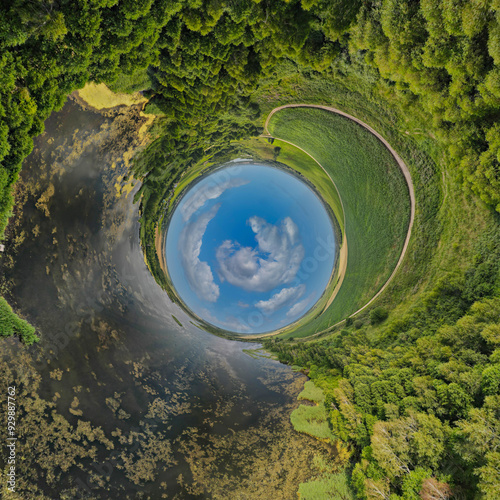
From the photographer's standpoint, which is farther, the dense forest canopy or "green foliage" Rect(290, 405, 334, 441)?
"green foliage" Rect(290, 405, 334, 441)

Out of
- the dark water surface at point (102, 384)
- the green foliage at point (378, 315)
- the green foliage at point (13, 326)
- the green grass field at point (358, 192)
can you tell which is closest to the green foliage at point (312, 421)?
the dark water surface at point (102, 384)

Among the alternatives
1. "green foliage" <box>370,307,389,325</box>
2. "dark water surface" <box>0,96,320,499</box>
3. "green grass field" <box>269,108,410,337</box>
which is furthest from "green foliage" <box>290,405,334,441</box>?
"green grass field" <box>269,108,410,337</box>

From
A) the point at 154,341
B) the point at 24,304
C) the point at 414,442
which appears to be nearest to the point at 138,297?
the point at 154,341

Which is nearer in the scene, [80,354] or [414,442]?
[414,442]

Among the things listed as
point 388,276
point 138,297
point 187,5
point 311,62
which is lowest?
point 138,297

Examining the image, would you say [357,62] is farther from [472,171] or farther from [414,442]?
[414,442]

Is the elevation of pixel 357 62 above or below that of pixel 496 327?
above

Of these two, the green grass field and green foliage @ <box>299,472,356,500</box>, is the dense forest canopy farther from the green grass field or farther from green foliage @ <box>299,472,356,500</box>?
the green grass field
